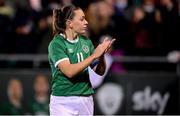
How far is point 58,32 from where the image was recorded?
22.7ft

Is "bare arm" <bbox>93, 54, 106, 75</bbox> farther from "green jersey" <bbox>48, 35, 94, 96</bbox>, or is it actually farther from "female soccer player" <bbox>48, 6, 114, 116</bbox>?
"green jersey" <bbox>48, 35, 94, 96</bbox>

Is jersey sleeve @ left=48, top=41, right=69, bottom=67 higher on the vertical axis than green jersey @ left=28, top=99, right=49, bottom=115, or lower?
higher

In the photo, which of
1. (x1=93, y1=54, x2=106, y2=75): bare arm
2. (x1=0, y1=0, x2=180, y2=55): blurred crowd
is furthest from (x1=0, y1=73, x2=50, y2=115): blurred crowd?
(x1=93, y1=54, x2=106, y2=75): bare arm

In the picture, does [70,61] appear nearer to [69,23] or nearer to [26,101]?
[69,23]

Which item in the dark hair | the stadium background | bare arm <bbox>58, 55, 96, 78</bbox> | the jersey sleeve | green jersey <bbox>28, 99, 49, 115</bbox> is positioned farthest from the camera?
green jersey <bbox>28, 99, 49, 115</bbox>

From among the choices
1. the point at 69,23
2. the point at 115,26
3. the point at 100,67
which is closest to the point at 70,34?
A: the point at 69,23

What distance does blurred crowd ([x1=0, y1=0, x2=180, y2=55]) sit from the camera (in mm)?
12031

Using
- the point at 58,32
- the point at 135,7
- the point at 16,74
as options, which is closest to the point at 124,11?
the point at 135,7

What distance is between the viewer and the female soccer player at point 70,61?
676 centimetres

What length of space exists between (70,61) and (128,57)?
544cm

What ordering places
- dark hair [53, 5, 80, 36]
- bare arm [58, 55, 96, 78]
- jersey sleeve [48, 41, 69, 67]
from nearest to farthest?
bare arm [58, 55, 96, 78]
jersey sleeve [48, 41, 69, 67]
dark hair [53, 5, 80, 36]

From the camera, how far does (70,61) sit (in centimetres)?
675

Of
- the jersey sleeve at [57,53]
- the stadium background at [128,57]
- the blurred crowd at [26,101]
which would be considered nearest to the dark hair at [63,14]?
the jersey sleeve at [57,53]

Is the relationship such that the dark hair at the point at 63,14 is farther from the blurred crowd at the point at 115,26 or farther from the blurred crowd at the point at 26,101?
the blurred crowd at the point at 26,101
